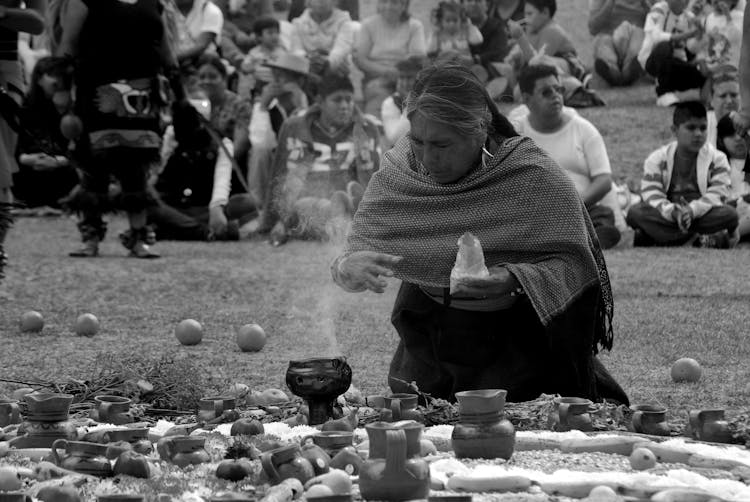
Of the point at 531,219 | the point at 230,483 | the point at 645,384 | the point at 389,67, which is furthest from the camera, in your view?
the point at 389,67

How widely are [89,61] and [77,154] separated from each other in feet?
2.52

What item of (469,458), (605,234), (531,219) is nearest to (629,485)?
(469,458)

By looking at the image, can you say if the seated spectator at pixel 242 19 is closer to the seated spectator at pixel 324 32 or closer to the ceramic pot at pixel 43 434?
the seated spectator at pixel 324 32

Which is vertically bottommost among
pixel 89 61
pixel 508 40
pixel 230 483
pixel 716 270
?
pixel 230 483

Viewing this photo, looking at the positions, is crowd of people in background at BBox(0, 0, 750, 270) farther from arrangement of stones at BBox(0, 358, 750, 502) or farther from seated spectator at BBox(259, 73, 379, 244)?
arrangement of stones at BBox(0, 358, 750, 502)

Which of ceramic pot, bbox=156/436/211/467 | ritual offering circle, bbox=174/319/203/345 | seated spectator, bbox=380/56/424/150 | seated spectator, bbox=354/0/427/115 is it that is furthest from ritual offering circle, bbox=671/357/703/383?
seated spectator, bbox=354/0/427/115

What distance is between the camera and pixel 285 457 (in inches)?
140

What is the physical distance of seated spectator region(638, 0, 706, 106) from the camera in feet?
44.6

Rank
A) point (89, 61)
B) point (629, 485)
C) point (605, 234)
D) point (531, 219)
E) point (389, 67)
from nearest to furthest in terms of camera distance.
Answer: point (629, 485), point (531, 219), point (89, 61), point (605, 234), point (389, 67)

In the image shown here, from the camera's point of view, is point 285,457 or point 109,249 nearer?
point 285,457

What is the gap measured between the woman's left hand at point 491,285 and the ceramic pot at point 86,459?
1378 millimetres

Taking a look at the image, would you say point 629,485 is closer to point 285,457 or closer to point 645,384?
point 285,457

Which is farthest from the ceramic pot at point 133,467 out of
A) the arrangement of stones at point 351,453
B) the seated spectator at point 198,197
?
the seated spectator at point 198,197

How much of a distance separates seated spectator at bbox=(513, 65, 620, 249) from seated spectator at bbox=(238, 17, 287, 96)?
4.29 metres
